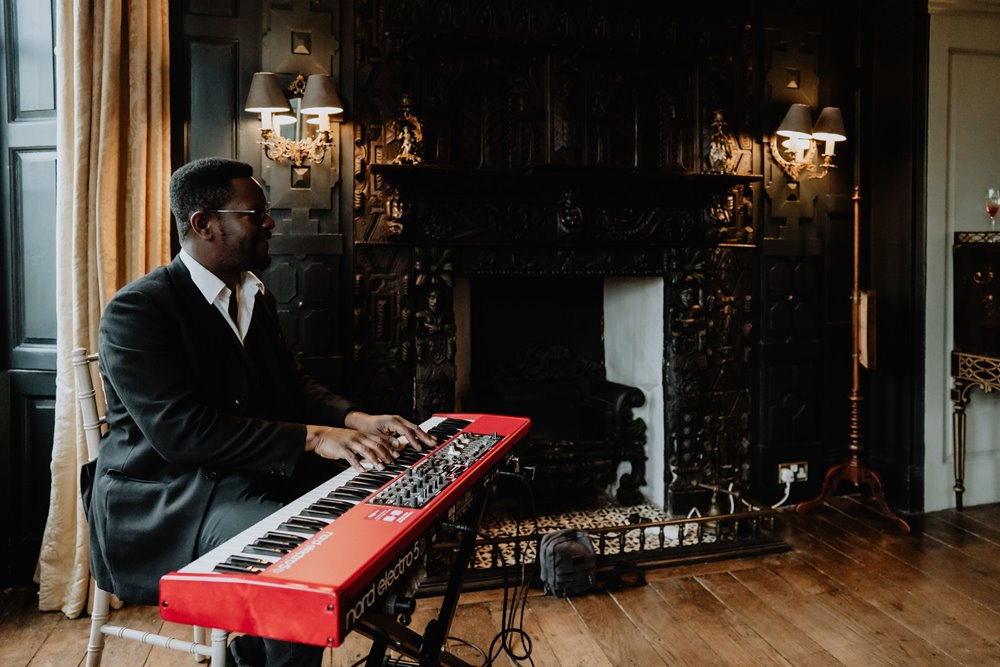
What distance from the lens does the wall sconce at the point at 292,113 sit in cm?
293

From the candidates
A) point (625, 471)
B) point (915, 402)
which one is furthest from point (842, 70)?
point (625, 471)

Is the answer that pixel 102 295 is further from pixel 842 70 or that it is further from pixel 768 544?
pixel 842 70

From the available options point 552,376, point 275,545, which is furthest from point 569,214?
point 275,545

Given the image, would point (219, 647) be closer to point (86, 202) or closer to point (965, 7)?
point (86, 202)

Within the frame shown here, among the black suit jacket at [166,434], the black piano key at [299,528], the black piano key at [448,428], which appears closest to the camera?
the black piano key at [299,528]

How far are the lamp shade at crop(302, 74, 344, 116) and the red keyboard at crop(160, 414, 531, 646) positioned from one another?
1.86 m

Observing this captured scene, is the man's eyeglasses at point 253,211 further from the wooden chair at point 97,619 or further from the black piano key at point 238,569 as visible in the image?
the black piano key at point 238,569

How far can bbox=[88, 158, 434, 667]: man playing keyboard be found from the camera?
1.67 metres

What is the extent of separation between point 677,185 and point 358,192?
1538 mm

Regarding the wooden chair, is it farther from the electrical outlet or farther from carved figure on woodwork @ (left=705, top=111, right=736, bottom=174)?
the electrical outlet

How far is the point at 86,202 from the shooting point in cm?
268

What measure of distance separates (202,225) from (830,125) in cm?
299

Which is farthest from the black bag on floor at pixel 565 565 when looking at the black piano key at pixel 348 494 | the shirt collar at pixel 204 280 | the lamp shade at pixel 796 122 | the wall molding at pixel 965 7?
the wall molding at pixel 965 7

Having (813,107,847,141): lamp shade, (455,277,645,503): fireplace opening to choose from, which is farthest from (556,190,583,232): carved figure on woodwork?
(813,107,847,141): lamp shade
